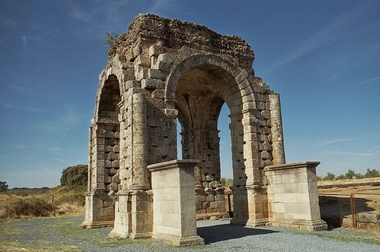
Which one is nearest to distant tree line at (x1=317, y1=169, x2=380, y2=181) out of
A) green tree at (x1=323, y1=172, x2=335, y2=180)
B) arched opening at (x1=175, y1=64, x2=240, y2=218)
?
green tree at (x1=323, y1=172, x2=335, y2=180)

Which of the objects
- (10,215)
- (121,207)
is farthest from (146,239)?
(10,215)

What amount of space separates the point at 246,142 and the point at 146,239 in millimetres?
4639

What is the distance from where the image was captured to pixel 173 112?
32.6ft

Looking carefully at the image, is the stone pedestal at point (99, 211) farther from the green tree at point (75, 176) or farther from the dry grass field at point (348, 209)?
the green tree at point (75, 176)

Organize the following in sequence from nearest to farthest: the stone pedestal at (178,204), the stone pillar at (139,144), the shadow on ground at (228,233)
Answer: the stone pedestal at (178,204)
the shadow on ground at (228,233)
the stone pillar at (139,144)

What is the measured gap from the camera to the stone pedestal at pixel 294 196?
9445 millimetres

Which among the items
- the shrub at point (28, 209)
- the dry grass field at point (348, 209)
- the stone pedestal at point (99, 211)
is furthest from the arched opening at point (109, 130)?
the dry grass field at point (348, 209)

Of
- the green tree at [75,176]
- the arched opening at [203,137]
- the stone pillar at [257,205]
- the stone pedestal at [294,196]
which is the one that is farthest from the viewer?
the green tree at [75,176]

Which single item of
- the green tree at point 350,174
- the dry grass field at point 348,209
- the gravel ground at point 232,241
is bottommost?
the gravel ground at point 232,241

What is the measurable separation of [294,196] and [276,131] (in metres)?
2.42

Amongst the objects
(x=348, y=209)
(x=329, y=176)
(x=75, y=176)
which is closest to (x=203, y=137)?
(x=348, y=209)

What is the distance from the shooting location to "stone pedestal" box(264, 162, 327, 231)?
9.45m

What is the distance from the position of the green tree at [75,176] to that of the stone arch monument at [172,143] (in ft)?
85.2

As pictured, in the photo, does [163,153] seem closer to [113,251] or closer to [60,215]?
[113,251]
